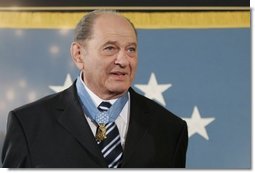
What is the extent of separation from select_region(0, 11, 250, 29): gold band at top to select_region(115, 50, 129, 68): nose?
0.13m

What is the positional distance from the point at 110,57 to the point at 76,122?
0.81 ft

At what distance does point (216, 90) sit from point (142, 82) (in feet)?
0.85

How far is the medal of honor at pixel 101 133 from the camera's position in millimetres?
1524

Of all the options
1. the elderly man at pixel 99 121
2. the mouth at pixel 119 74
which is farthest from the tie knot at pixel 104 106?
the mouth at pixel 119 74

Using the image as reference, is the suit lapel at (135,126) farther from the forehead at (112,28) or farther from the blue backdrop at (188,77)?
the forehead at (112,28)

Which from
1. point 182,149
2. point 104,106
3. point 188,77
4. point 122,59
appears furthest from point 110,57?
point 182,149

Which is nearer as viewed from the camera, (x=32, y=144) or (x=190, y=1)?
(x=32, y=144)

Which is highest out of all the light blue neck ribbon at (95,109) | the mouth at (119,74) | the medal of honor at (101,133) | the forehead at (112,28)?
the forehead at (112,28)

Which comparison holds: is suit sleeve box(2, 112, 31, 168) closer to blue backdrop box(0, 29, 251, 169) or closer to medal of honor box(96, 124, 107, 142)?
blue backdrop box(0, 29, 251, 169)

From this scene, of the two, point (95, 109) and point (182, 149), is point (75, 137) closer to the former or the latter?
point (95, 109)

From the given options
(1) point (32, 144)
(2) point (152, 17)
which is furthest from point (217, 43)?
(1) point (32, 144)

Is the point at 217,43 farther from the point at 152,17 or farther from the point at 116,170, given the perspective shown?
the point at 116,170

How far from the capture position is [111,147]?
1524mm

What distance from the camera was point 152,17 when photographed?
1.60m
